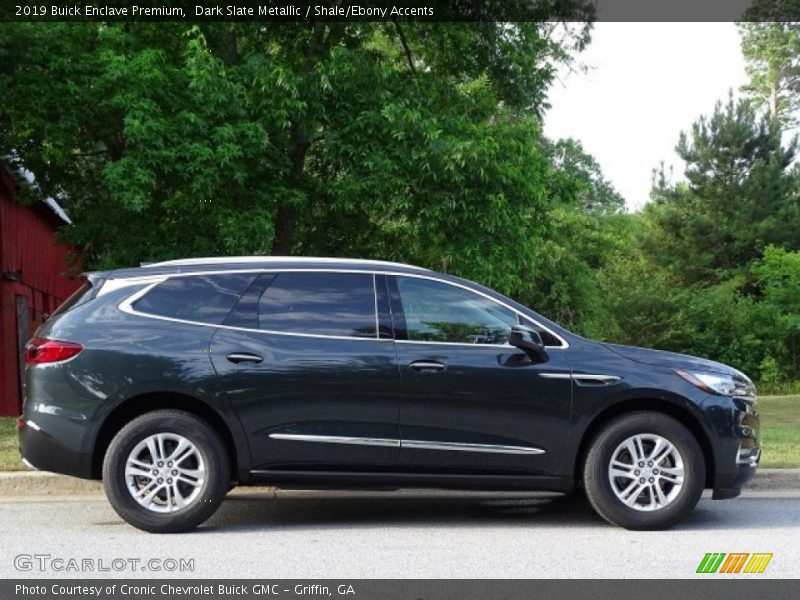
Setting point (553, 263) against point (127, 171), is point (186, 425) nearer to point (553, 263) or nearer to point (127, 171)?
point (127, 171)

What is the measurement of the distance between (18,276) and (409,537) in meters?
17.2

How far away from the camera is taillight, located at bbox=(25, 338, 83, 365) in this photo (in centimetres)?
748

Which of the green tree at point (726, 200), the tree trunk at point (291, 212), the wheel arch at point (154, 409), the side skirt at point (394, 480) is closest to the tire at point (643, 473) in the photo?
the side skirt at point (394, 480)

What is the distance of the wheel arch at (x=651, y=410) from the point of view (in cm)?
769

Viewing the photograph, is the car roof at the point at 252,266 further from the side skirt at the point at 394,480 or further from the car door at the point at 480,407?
the side skirt at the point at 394,480

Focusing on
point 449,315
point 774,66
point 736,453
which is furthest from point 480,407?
point 774,66

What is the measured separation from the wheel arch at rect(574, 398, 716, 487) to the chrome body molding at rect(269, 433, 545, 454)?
42 cm

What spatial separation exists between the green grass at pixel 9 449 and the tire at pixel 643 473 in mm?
4931

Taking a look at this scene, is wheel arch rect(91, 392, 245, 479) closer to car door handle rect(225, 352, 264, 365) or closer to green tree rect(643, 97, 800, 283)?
car door handle rect(225, 352, 264, 365)

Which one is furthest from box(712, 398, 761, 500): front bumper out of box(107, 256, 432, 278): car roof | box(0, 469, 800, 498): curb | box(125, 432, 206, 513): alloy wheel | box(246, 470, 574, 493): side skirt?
box(0, 469, 800, 498): curb

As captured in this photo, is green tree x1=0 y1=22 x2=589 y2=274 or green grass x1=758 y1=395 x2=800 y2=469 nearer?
green grass x1=758 y1=395 x2=800 y2=469

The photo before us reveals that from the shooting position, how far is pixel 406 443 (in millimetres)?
7484
